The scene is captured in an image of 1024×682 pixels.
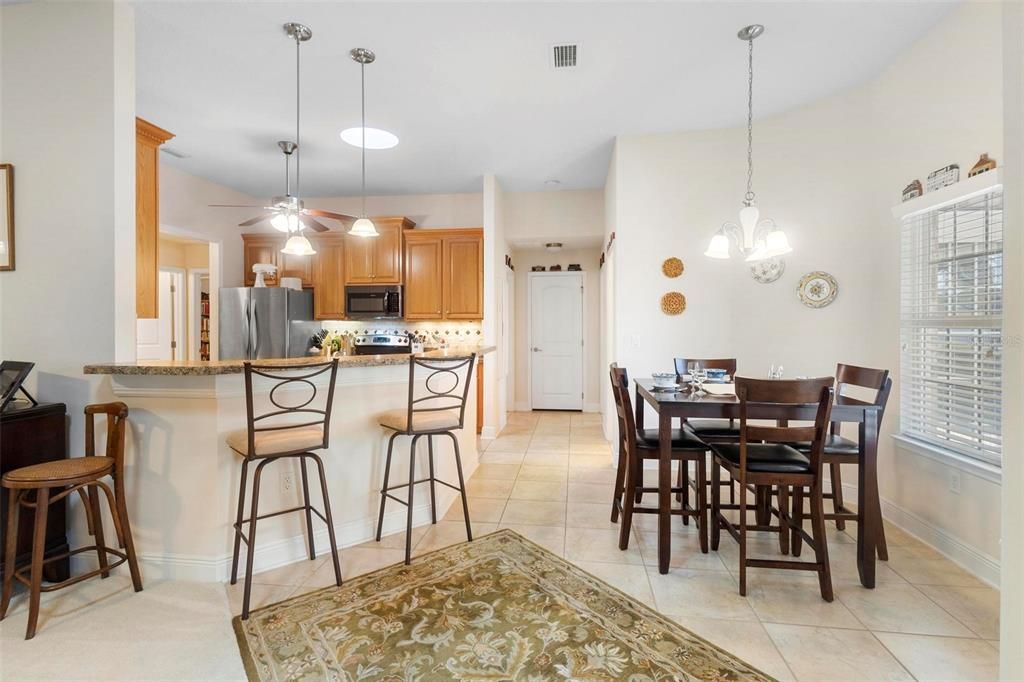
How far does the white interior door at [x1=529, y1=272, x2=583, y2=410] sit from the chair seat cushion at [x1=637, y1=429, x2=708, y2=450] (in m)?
3.85

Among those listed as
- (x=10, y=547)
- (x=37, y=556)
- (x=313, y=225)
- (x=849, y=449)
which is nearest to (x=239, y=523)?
(x=37, y=556)

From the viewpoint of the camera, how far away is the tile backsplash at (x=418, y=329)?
550cm

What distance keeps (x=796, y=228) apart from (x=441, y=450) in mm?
3190

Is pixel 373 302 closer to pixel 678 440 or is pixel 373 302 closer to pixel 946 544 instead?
pixel 678 440

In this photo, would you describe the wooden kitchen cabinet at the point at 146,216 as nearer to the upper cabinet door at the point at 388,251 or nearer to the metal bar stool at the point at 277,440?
the metal bar stool at the point at 277,440

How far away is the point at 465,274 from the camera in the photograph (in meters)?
5.23

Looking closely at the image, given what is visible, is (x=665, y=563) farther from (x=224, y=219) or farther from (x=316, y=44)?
(x=224, y=219)

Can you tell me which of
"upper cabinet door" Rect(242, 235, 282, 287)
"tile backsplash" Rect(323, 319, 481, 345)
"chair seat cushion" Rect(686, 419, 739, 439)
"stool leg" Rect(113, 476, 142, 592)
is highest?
"upper cabinet door" Rect(242, 235, 282, 287)

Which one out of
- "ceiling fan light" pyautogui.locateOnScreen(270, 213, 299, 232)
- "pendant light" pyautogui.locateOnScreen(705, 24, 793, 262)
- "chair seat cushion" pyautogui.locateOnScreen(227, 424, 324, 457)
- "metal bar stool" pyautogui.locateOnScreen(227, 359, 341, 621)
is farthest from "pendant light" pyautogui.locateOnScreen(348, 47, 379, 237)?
"pendant light" pyautogui.locateOnScreen(705, 24, 793, 262)

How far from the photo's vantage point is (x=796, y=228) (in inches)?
135

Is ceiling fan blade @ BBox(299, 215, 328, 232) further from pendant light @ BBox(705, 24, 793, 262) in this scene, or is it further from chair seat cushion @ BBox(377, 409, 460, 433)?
pendant light @ BBox(705, 24, 793, 262)

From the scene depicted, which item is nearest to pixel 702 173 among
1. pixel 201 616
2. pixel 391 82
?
pixel 391 82

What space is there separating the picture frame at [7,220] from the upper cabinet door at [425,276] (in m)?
3.32

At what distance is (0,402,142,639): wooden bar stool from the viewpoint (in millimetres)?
1763
